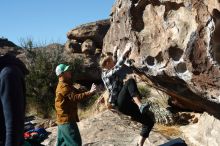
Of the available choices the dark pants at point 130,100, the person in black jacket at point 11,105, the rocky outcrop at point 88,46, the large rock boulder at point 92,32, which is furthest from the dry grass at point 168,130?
the large rock boulder at point 92,32

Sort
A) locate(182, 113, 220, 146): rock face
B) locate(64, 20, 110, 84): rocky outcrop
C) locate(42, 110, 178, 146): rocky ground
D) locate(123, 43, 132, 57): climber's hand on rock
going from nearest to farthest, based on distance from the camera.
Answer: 1. locate(123, 43, 132, 57): climber's hand on rock
2. locate(182, 113, 220, 146): rock face
3. locate(42, 110, 178, 146): rocky ground
4. locate(64, 20, 110, 84): rocky outcrop

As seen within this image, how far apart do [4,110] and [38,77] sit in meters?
20.7

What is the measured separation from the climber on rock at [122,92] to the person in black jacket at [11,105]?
4823 millimetres

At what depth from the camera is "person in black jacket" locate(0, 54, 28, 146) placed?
12.5ft

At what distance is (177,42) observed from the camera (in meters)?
7.19

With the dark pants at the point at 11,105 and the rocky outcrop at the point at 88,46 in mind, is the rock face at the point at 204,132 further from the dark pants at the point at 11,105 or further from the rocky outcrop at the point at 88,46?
the rocky outcrop at the point at 88,46

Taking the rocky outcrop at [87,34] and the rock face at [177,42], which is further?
the rocky outcrop at [87,34]

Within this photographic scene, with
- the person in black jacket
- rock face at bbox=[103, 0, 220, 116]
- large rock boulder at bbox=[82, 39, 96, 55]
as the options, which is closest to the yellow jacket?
rock face at bbox=[103, 0, 220, 116]

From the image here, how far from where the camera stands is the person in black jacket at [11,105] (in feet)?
12.5

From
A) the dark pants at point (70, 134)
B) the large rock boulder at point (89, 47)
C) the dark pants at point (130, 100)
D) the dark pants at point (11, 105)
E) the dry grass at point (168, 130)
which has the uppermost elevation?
the large rock boulder at point (89, 47)

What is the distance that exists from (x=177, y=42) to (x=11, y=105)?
379 cm

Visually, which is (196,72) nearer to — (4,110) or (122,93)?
(122,93)

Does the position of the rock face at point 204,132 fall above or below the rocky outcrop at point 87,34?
below

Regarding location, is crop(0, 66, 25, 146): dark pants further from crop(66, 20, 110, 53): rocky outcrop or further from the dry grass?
crop(66, 20, 110, 53): rocky outcrop
